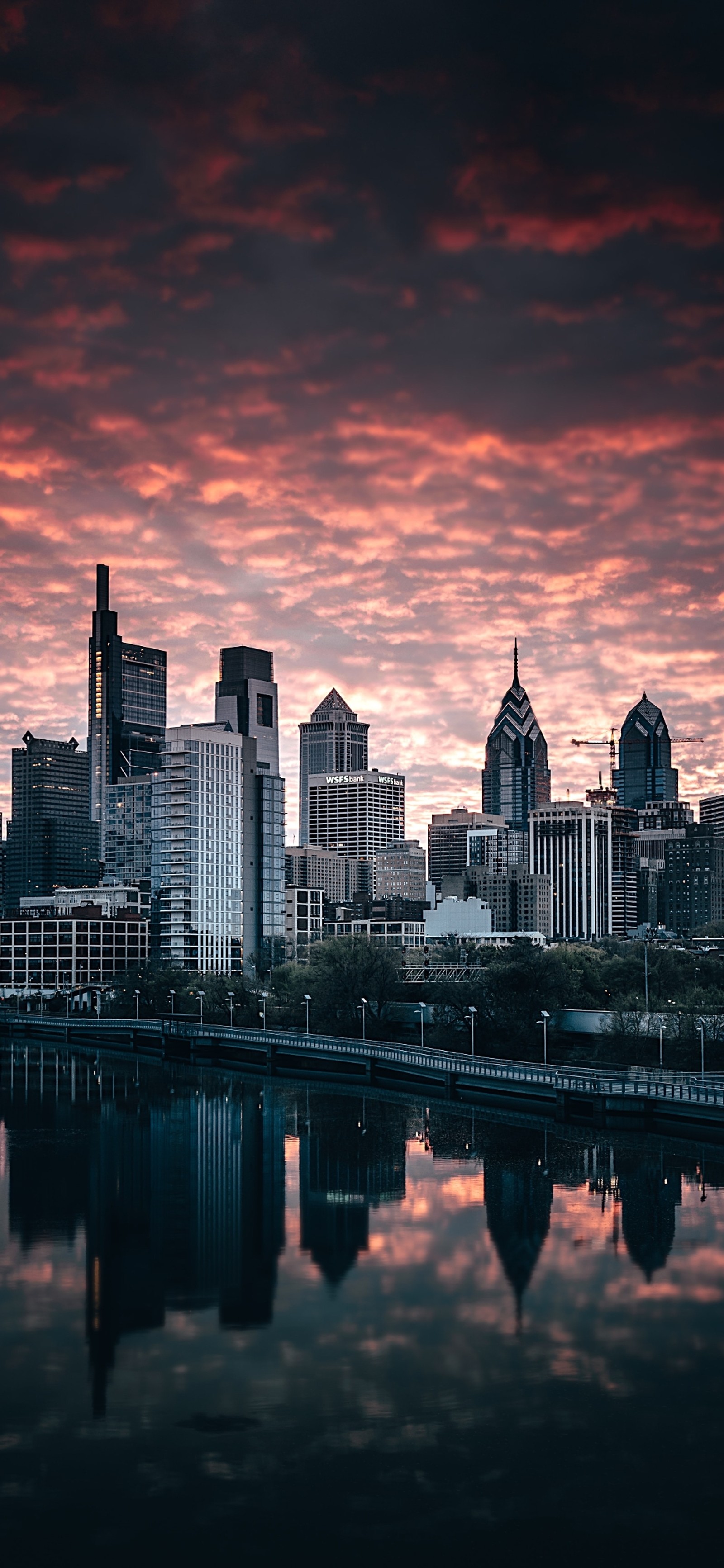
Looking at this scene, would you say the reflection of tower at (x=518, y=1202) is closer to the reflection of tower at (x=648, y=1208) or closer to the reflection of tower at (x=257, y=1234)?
the reflection of tower at (x=648, y=1208)

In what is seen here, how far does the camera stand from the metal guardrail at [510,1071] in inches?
3989

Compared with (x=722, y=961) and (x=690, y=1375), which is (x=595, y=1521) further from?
(x=722, y=961)

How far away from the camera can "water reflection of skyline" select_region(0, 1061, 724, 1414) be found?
192ft

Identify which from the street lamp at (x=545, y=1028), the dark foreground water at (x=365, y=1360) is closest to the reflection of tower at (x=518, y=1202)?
the dark foreground water at (x=365, y=1360)

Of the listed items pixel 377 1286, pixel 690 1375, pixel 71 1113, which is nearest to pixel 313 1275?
pixel 377 1286

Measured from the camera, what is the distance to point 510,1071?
384 ft

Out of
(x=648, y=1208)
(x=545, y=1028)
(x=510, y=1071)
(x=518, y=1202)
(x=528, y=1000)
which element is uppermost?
(x=528, y=1000)

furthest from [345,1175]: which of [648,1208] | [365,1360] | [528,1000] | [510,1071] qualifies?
[528,1000]

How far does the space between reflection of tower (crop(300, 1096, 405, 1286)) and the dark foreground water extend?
0.35 metres

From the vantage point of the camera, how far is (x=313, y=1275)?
59.8 metres

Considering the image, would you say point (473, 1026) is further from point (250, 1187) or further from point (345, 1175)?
point (250, 1187)

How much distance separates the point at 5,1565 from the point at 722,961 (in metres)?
154

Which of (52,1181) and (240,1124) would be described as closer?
(52,1181)

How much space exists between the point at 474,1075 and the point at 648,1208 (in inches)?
1897
